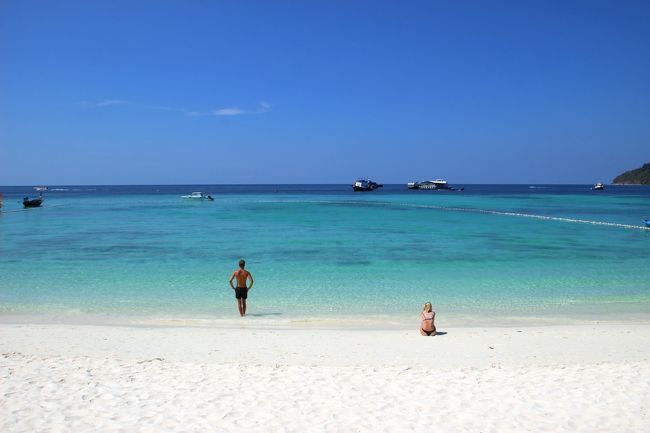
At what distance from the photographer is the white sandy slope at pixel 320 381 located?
6305 mm

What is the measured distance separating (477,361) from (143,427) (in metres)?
5.87

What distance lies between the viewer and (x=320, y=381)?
7727mm

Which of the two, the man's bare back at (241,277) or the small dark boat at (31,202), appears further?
the small dark boat at (31,202)

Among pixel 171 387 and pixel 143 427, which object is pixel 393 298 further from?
pixel 143 427

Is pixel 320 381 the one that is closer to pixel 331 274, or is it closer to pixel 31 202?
pixel 331 274

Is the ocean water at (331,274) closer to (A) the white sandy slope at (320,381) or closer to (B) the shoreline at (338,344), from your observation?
(B) the shoreline at (338,344)

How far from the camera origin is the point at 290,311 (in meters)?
13.8

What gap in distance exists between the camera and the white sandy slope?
20.7 ft

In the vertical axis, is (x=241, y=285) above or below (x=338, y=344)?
above

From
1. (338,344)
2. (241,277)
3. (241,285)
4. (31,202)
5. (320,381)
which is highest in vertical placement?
(31,202)

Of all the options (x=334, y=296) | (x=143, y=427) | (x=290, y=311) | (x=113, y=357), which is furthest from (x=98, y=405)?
(x=334, y=296)

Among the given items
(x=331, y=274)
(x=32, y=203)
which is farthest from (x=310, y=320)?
(x=32, y=203)

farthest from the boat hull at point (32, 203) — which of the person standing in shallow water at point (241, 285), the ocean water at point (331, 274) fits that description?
the person standing in shallow water at point (241, 285)

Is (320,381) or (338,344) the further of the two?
(338,344)
